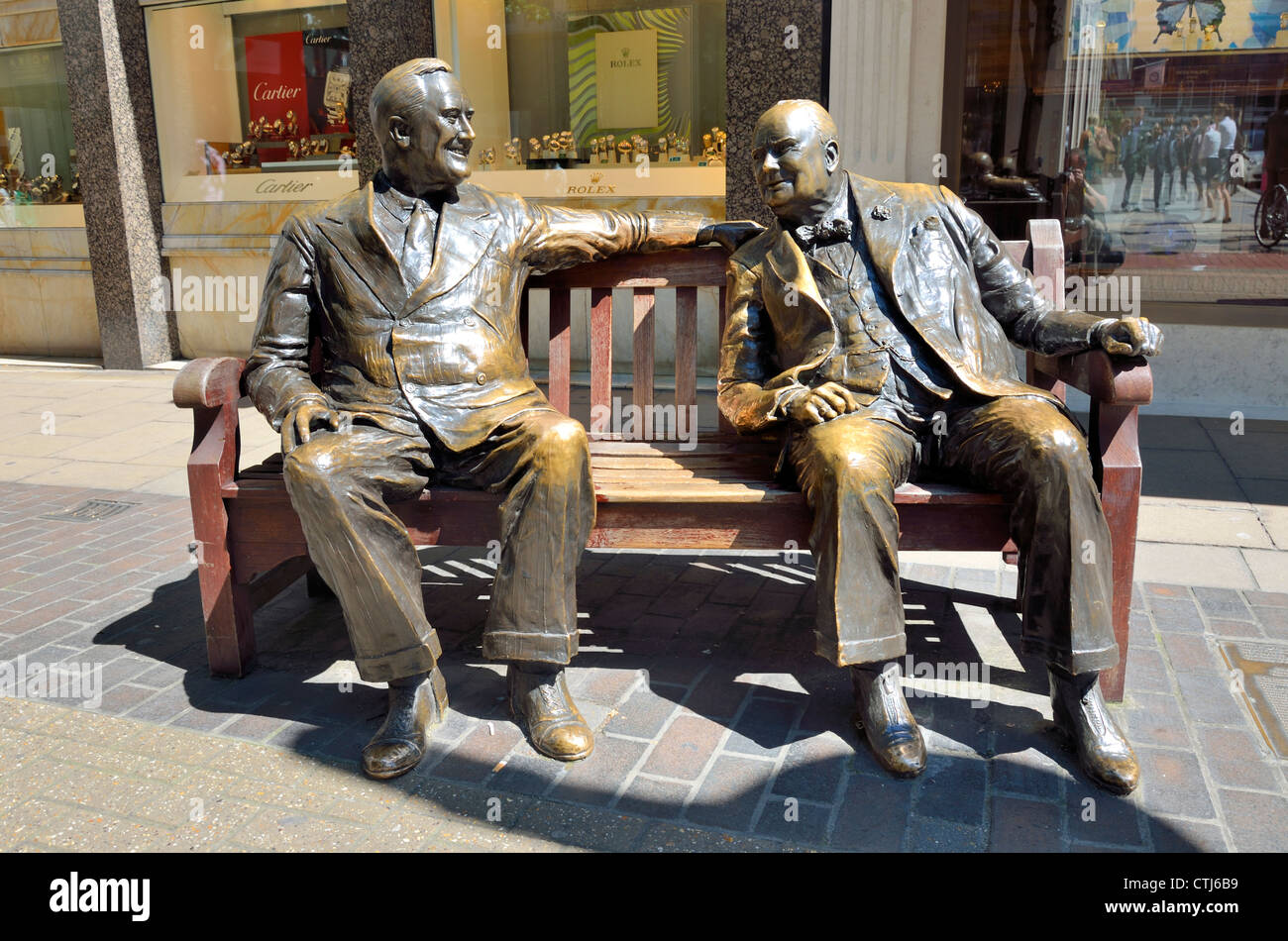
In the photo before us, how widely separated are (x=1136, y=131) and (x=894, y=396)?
4765 millimetres

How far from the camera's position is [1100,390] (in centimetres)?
288

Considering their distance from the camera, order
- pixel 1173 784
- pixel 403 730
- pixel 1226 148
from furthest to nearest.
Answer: pixel 1226 148 → pixel 403 730 → pixel 1173 784

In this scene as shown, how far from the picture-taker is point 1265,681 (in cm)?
305

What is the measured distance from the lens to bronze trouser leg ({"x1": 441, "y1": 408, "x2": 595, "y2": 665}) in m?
2.78

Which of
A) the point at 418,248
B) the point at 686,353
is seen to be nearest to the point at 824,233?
the point at 686,353

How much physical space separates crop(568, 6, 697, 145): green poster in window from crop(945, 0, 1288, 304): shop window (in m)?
2.22

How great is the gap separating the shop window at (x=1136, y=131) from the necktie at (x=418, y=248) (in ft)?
14.1

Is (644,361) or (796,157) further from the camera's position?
(644,361)

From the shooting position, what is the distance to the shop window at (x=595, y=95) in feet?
25.5

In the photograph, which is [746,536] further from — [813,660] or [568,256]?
[568,256]

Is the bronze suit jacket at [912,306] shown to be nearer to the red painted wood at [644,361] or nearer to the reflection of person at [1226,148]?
the red painted wood at [644,361]

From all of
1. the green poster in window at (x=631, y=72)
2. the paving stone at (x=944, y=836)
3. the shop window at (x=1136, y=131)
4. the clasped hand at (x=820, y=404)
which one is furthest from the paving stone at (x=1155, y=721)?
the green poster in window at (x=631, y=72)

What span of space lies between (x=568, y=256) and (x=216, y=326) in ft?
22.0

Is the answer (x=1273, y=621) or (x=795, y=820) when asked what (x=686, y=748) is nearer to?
(x=795, y=820)
